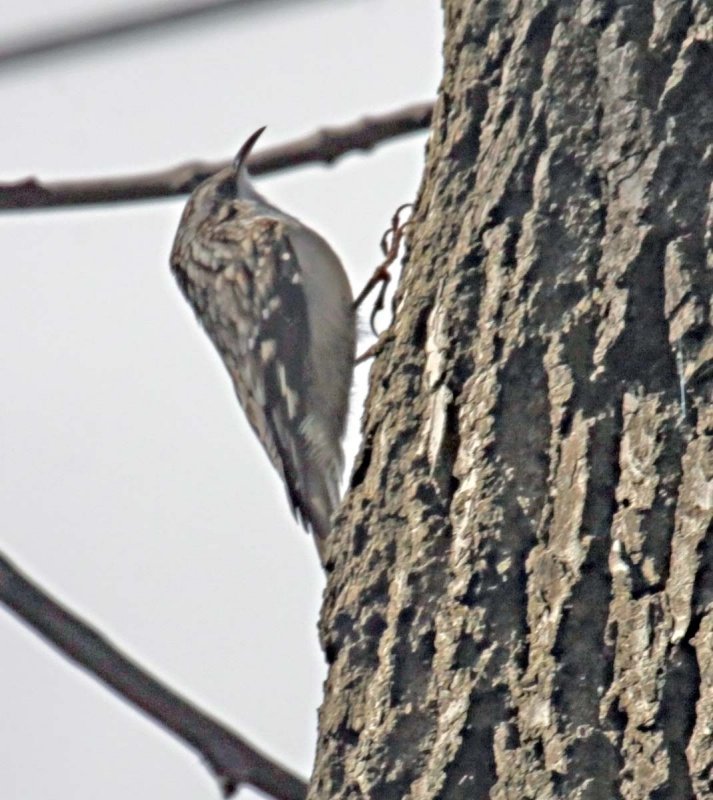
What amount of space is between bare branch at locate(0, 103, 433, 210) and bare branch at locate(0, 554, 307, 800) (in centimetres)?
81

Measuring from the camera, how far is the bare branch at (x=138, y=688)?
1.75m

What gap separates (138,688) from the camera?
5.74 feet

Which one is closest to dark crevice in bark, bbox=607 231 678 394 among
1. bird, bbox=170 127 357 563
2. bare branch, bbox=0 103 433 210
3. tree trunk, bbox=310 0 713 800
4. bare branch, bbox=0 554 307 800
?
tree trunk, bbox=310 0 713 800

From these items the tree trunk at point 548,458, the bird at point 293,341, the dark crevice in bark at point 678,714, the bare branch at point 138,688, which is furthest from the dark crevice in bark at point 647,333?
the bird at point 293,341

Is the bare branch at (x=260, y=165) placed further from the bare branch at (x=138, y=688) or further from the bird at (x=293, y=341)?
the bare branch at (x=138, y=688)

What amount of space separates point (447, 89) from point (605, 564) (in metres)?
0.68

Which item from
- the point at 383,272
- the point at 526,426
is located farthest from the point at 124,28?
the point at 383,272

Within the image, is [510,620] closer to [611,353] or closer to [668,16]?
[611,353]

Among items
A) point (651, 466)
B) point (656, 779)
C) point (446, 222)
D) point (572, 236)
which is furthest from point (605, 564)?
point (446, 222)

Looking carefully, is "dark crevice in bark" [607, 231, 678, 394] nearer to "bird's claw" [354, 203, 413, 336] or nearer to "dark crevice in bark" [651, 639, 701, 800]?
"dark crevice in bark" [651, 639, 701, 800]

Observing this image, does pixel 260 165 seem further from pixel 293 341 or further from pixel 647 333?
pixel 647 333

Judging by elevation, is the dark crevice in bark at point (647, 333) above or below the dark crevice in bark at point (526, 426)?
above

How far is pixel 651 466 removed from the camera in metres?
1.39

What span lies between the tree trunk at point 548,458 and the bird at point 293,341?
1807 mm
